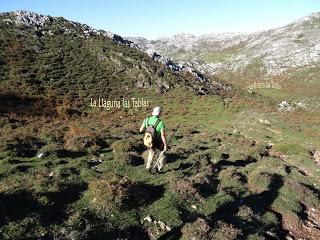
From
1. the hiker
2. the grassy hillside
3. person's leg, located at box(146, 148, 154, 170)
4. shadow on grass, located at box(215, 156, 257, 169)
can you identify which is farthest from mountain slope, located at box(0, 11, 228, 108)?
the hiker

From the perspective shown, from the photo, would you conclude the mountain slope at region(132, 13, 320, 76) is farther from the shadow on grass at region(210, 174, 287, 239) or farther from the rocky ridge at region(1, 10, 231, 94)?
the shadow on grass at region(210, 174, 287, 239)

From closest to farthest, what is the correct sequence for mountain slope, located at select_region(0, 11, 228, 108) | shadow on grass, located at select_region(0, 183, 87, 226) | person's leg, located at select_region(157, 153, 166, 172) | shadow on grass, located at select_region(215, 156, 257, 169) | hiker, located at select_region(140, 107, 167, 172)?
shadow on grass, located at select_region(0, 183, 87, 226) < hiker, located at select_region(140, 107, 167, 172) < person's leg, located at select_region(157, 153, 166, 172) < shadow on grass, located at select_region(215, 156, 257, 169) < mountain slope, located at select_region(0, 11, 228, 108)

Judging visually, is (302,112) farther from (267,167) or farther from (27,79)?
(27,79)

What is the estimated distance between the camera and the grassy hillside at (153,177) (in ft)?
43.3

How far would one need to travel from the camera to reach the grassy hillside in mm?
13211

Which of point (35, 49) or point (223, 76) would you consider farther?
point (223, 76)

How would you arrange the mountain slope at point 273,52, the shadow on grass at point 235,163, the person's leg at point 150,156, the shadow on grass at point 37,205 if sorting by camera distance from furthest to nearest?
the mountain slope at point 273,52 < the shadow on grass at point 235,163 < the person's leg at point 150,156 < the shadow on grass at point 37,205

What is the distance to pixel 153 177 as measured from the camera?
1855cm

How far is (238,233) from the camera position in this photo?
1362 cm

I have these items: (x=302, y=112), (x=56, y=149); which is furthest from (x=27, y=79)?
(x=302, y=112)

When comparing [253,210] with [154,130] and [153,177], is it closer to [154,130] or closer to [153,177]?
[153,177]

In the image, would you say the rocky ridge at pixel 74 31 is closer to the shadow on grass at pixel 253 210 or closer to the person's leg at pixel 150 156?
the shadow on grass at pixel 253 210

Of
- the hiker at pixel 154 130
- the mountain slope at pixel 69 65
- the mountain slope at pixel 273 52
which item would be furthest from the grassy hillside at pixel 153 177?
the mountain slope at pixel 273 52

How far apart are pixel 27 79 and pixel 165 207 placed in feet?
148
